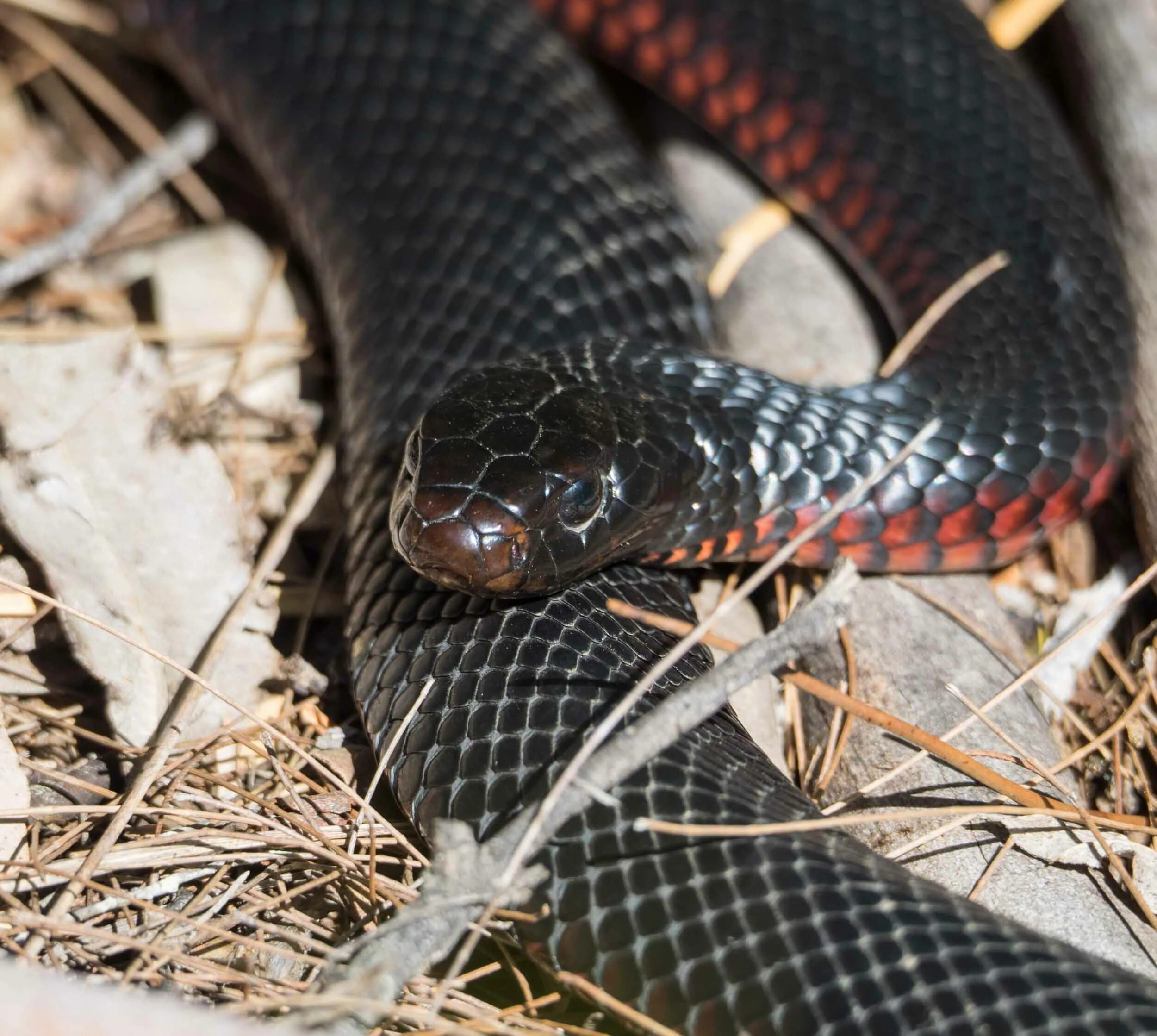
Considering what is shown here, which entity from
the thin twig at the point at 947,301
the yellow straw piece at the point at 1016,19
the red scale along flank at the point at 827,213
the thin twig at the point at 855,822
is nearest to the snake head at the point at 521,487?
the red scale along flank at the point at 827,213

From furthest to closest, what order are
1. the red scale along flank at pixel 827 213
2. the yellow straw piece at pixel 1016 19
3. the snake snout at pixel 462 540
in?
the yellow straw piece at pixel 1016 19 < the red scale along flank at pixel 827 213 < the snake snout at pixel 462 540

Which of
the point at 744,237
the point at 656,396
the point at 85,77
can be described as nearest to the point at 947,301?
the point at 744,237

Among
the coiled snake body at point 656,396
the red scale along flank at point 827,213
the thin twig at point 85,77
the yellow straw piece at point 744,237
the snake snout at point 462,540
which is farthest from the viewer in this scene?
the thin twig at point 85,77

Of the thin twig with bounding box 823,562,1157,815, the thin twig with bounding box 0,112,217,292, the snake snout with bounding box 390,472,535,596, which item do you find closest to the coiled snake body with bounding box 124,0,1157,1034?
the snake snout with bounding box 390,472,535,596

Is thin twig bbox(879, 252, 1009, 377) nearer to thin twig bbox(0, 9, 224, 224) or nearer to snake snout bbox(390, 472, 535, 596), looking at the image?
snake snout bbox(390, 472, 535, 596)

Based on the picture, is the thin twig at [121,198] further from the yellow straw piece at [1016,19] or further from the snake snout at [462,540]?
the yellow straw piece at [1016,19]

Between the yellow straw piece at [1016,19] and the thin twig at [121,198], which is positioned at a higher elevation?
the yellow straw piece at [1016,19]

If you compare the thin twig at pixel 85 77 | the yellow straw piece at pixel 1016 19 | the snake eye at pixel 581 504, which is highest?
the yellow straw piece at pixel 1016 19

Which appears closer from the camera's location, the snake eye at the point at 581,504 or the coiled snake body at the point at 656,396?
the coiled snake body at the point at 656,396

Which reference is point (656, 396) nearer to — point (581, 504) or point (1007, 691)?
point (581, 504)
